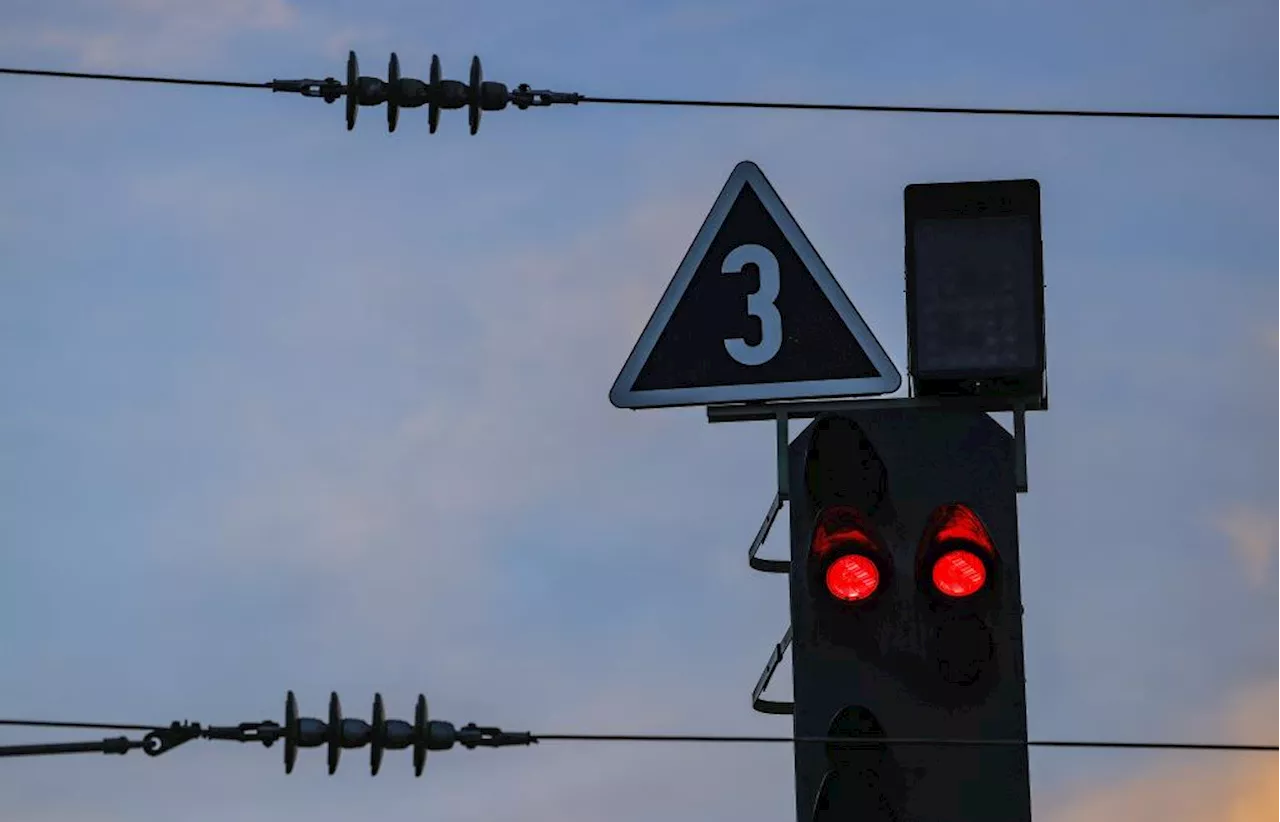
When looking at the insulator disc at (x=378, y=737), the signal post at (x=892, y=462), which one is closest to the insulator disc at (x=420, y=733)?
the insulator disc at (x=378, y=737)

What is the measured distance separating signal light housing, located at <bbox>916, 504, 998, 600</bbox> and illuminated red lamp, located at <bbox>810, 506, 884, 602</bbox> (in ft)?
0.47

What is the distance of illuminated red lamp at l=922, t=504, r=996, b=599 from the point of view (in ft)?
19.5

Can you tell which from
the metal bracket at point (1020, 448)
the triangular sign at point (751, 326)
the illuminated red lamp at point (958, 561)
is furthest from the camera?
the triangular sign at point (751, 326)

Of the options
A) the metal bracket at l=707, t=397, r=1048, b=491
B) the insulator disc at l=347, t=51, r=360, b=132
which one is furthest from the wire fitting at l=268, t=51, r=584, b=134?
the metal bracket at l=707, t=397, r=1048, b=491

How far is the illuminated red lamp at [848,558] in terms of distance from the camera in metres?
6.04

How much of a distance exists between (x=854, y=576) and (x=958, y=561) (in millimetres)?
312

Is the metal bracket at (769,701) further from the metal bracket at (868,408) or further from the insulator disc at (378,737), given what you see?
the insulator disc at (378,737)

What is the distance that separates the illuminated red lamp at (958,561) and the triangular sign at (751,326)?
1.26 meters

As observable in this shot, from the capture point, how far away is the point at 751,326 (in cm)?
737

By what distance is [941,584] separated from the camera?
234 inches

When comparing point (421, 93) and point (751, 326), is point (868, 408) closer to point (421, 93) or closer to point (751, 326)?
point (751, 326)

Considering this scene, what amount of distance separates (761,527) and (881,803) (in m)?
1.81

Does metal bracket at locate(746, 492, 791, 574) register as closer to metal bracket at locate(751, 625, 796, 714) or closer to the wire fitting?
metal bracket at locate(751, 625, 796, 714)

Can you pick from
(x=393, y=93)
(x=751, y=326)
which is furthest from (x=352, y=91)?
(x=751, y=326)
